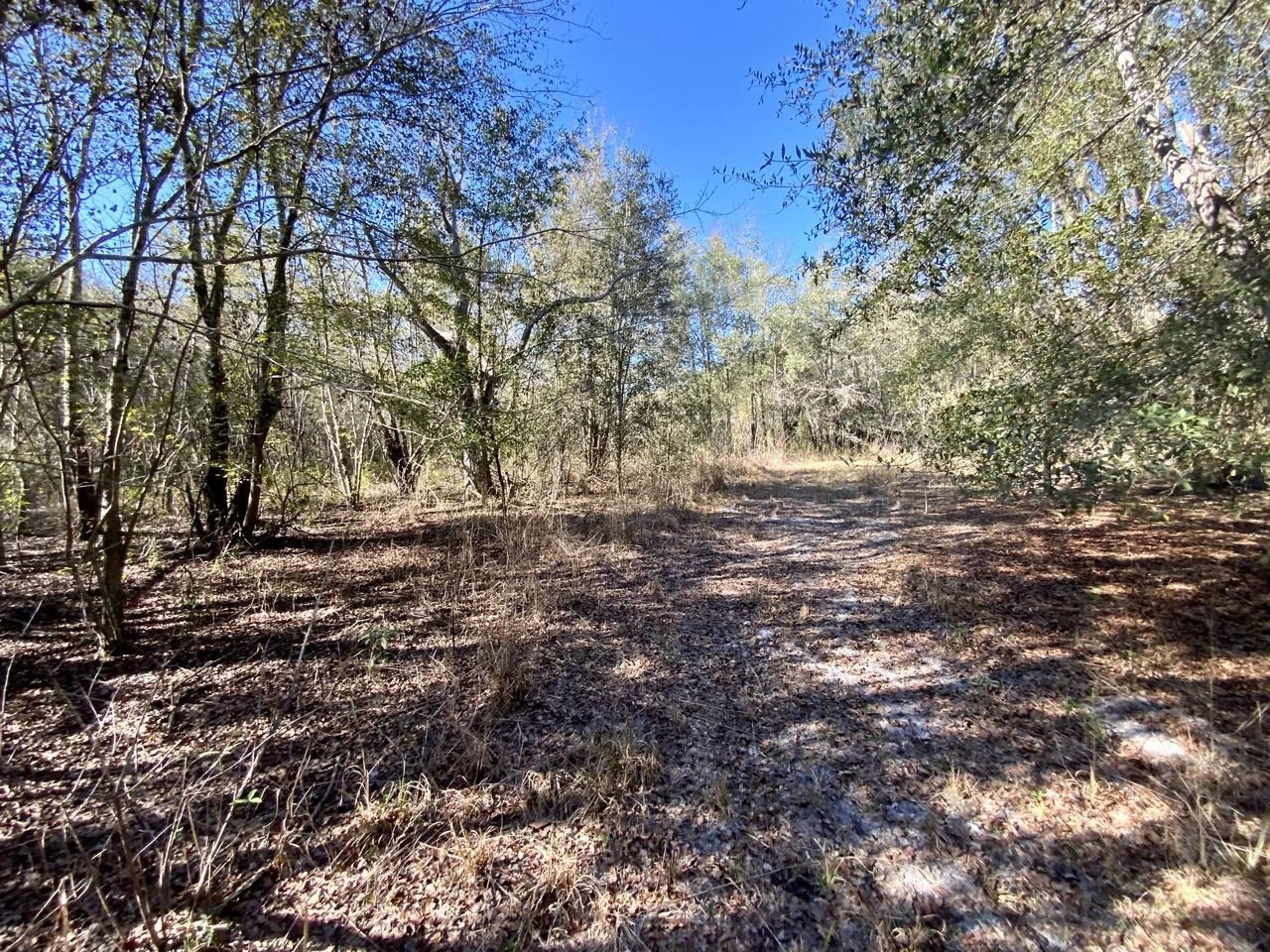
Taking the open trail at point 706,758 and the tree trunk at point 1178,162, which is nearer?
the open trail at point 706,758

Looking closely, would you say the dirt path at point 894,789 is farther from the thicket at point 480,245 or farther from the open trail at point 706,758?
the thicket at point 480,245

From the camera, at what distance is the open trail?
5.09 feet

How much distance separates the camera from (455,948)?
4.85 ft

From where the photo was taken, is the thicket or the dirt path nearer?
the dirt path

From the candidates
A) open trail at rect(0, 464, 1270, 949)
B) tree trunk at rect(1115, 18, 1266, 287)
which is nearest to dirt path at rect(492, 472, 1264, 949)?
open trail at rect(0, 464, 1270, 949)

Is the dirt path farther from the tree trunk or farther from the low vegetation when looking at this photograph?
the tree trunk

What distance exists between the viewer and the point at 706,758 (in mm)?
2289

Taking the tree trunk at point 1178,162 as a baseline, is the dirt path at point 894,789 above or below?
below

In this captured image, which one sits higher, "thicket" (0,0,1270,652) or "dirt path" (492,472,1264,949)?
"thicket" (0,0,1270,652)

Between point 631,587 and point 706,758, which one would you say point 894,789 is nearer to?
point 706,758

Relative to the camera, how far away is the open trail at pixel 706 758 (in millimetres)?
1552

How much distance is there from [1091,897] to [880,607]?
2350 millimetres

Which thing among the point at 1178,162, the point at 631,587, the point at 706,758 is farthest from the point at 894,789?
the point at 1178,162

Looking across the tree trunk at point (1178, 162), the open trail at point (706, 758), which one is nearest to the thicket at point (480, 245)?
the tree trunk at point (1178, 162)
